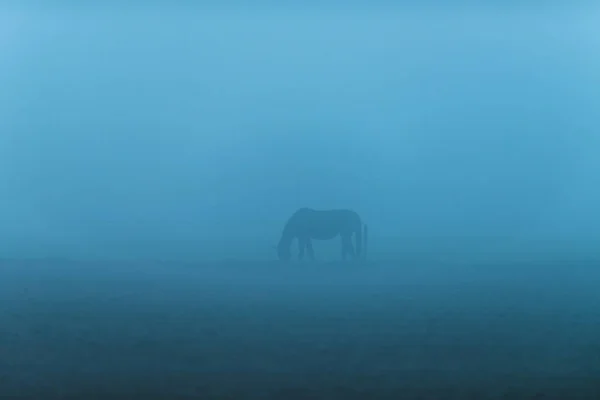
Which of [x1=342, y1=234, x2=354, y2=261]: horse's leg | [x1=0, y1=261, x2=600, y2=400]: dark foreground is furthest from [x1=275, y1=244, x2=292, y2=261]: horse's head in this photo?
[x1=0, y1=261, x2=600, y2=400]: dark foreground

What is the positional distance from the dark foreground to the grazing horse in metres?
1.87

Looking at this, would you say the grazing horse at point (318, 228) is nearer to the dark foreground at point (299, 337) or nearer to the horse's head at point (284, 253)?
the horse's head at point (284, 253)

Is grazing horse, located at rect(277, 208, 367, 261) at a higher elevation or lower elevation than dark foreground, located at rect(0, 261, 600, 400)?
higher

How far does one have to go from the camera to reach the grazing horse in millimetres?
11164

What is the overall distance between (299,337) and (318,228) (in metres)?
5.60

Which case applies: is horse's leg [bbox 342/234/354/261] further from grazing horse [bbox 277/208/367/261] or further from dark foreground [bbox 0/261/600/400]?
dark foreground [bbox 0/261/600/400]

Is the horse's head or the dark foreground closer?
the dark foreground

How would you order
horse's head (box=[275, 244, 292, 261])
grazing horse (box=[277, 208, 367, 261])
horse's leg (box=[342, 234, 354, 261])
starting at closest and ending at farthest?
horse's head (box=[275, 244, 292, 261]), grazing horse (box=[277, 208, 367, 261]), horse's leg (box=[342, 234, 354, 261])

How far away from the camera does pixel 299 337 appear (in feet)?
19.3

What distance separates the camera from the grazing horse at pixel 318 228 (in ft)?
36.6

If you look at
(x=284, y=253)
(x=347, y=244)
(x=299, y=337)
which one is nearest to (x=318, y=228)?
(x=347, y=244)

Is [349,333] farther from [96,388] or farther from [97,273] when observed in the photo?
[97,273]

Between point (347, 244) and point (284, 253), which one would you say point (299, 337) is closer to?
point (284, 253)

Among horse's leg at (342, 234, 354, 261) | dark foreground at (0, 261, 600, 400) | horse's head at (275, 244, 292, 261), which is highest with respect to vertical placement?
horse's leg at (342, 234, 354, 261)
